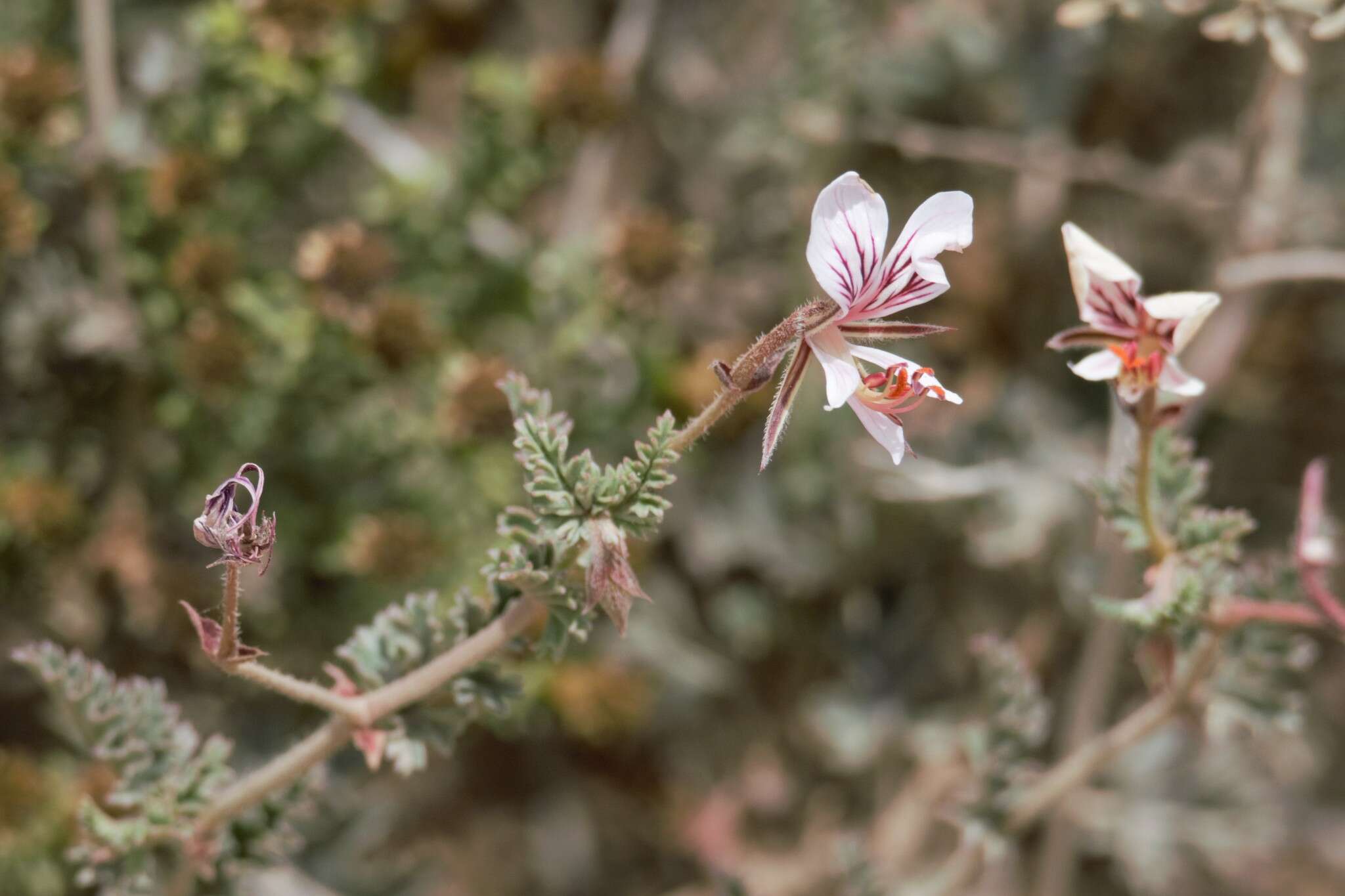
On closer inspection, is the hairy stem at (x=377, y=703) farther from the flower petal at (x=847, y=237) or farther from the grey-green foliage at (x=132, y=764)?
the flower petal at (x=847, y=237)

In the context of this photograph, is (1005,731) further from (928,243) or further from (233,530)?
(233,530)

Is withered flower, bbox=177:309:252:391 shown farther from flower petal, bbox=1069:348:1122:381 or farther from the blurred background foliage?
flower petal, bbox=1069:348:1122:381

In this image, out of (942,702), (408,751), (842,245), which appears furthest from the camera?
(942,702)

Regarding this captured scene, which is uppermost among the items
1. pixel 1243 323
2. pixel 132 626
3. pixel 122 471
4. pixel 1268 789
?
pixel 122 471

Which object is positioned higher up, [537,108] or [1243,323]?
[537,108]

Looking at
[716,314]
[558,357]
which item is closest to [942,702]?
[716,314]

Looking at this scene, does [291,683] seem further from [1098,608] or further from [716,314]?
[716,314]

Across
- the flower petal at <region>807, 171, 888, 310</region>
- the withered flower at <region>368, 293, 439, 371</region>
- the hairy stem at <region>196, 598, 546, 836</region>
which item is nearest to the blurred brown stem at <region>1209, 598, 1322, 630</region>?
the flower petal at <region>807, 171, 888, 310</region>
